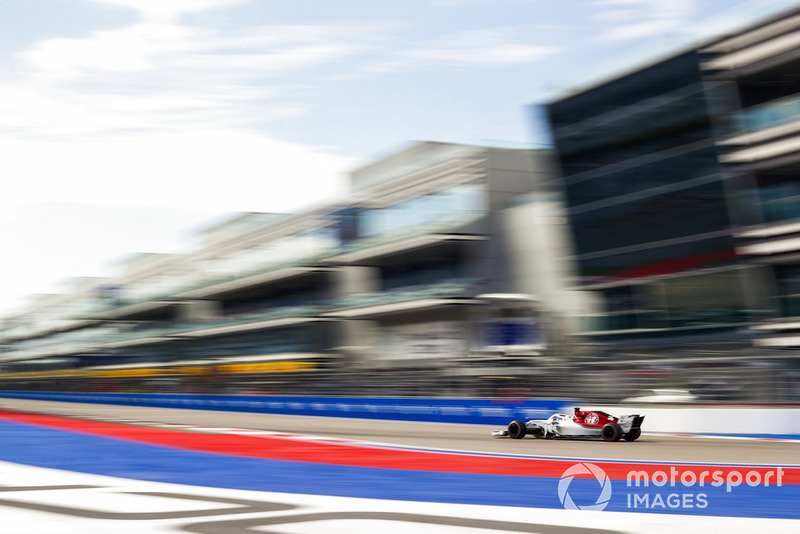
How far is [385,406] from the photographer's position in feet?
82.0

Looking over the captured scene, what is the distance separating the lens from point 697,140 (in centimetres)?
2648

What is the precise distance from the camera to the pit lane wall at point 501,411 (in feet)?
54.6

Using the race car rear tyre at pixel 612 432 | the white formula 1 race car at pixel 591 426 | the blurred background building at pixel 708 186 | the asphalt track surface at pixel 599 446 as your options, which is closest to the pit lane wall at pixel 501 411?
the asphalt track surface at pixel 599 446

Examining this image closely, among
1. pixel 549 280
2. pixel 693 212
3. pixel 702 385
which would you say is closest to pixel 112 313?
pixel 549 280

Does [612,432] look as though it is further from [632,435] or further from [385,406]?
[385,406]

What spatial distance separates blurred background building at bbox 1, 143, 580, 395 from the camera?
29.6 meters

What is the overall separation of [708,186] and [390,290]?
16.3 m

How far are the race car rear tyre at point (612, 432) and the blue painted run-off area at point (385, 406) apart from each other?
13.8 feet

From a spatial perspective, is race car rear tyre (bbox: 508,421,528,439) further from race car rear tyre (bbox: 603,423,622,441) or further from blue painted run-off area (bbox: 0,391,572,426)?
blue painted run-off area (bbox: 0,391,572,426)

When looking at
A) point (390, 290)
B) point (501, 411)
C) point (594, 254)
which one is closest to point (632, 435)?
point (501, 411)

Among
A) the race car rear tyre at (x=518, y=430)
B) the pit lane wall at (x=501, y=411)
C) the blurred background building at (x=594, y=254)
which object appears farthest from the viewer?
the blurred background building at (x=594, y=254)

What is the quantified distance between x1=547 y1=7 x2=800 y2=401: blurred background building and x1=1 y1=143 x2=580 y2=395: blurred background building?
2937mm

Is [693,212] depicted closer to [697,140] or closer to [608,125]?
Answer: [697,140]

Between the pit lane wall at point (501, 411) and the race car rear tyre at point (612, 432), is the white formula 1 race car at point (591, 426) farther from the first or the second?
the pit lane wall at point (501, 411)
